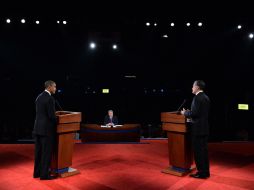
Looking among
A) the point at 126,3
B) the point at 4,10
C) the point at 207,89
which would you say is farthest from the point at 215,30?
the point at 4,10

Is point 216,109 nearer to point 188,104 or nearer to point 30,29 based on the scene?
point 188,104

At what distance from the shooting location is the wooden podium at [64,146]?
165 inches

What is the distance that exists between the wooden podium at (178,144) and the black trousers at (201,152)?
214 mm

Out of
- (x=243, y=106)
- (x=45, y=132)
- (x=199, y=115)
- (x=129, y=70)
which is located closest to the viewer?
(x=45, y=132)

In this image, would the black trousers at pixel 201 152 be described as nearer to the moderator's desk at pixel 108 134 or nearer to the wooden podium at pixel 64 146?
the wooden podium at pixel 64 146

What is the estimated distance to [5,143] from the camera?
716cm

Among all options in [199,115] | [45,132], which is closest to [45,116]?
[45,132]

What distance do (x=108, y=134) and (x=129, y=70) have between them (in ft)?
26.0

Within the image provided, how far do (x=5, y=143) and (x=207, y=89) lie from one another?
976 cm

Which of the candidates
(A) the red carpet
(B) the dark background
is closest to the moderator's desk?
(A) the red carpet

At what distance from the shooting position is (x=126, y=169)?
4773mm

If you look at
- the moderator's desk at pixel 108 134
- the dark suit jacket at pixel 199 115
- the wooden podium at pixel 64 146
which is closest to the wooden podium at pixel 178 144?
the dark suit jacket at pixel 199 115

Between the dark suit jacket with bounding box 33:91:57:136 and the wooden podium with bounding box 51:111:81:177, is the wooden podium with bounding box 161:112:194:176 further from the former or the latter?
the dark suit jacket with bounding box 33:91:57:136

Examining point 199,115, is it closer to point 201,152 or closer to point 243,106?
point 201,152
